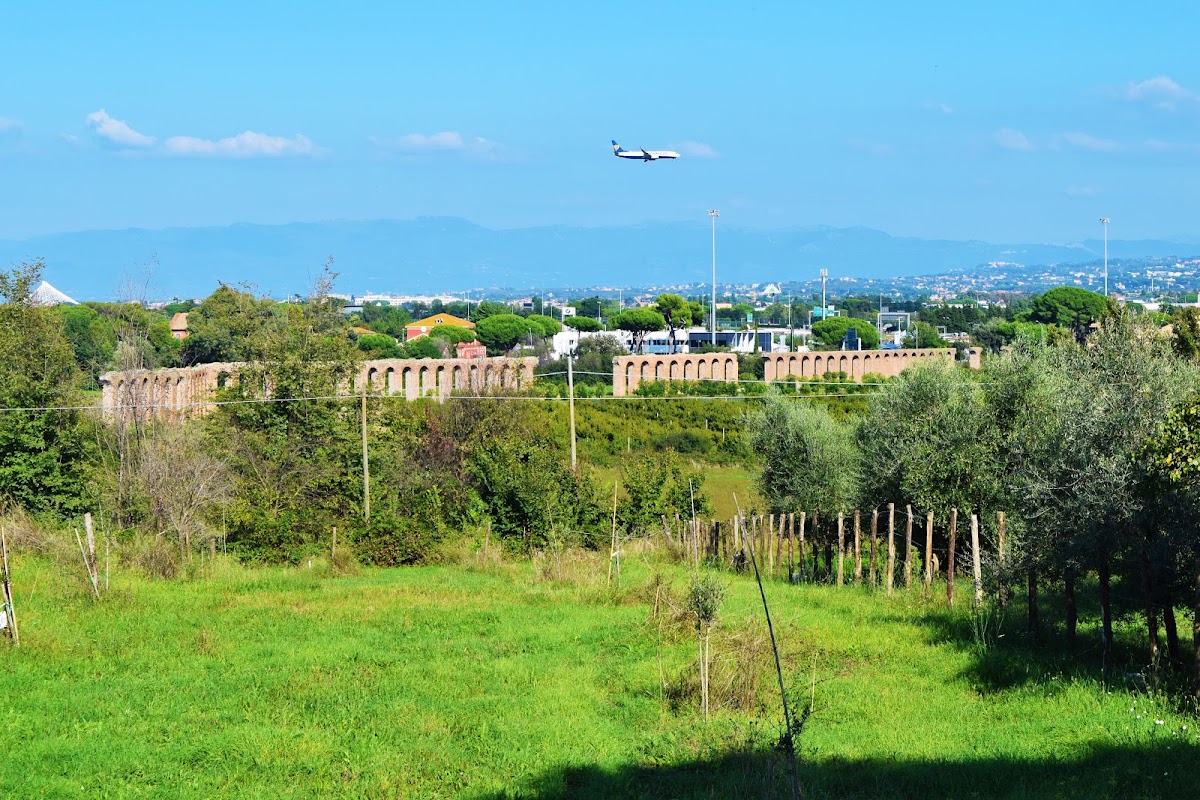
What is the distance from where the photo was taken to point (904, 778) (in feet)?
26.5

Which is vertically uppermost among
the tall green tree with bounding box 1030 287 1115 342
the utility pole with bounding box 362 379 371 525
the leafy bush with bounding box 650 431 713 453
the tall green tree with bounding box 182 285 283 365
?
the tall green tree with bounding box 1030 287 1115 342

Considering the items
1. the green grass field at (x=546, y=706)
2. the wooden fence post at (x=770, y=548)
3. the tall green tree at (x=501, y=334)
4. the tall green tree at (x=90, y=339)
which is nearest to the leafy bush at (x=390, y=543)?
the green grass field at (x=546, y=706)

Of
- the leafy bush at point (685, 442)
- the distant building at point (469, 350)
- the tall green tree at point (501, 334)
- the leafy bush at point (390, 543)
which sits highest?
the tall green tree at point (501, 334)

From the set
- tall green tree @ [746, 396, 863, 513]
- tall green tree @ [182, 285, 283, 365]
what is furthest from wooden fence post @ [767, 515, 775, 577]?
tall green tree @ [182, 285, 283, 365]

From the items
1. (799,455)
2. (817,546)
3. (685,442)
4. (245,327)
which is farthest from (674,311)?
(817,546)

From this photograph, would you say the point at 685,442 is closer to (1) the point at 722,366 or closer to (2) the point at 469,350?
(1) the point at 722,366

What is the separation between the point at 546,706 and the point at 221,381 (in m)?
30.8

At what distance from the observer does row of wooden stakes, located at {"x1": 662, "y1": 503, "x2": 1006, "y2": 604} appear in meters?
14.7

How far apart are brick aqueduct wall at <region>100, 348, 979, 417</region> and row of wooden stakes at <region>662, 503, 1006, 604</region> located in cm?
391

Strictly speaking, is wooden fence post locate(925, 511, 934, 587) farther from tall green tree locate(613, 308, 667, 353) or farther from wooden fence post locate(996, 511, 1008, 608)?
tall green tree locate(613, 308, 667, 353)

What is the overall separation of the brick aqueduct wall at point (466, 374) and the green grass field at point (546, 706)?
34.2 feet

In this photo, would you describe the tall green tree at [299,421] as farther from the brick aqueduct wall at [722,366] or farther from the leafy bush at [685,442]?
the brick aqueduct wall at [722,366]

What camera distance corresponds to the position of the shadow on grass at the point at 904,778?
24.8 ft

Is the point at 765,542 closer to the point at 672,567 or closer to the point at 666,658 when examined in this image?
the point at 672,567
